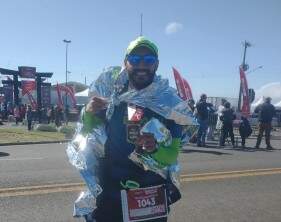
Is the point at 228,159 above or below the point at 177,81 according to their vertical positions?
below

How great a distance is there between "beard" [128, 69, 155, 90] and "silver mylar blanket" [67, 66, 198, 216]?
4cm

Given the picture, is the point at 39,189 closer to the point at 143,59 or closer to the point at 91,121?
the point at 91,121

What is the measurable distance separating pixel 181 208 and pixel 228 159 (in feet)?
21.6

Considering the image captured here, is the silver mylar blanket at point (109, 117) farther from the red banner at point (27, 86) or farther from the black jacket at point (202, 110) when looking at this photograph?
the red banner at point (27, 86)

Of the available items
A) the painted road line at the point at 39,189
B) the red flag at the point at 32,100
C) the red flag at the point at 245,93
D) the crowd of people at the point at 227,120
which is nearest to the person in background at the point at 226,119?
the crowd of people at the point at 227,120

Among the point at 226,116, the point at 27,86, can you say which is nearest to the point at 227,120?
the point at 226,116

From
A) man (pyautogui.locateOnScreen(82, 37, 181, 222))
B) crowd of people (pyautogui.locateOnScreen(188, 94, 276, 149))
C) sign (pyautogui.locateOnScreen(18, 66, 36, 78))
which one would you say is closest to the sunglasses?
man (pyautogui.locateOnScreen(82, 37, 181, 222))

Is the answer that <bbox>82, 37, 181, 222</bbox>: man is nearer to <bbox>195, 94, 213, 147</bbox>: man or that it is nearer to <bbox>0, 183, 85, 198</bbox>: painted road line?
<bbox>0, 183, 85, 198</bbox>: painted road line

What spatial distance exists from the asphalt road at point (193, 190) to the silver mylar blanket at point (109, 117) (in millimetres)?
3196

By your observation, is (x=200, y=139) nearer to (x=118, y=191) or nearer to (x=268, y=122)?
(x=268, y=122)

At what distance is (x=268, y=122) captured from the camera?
1772cm

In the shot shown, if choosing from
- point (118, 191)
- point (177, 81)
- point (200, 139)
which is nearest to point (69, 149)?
point (118, 191)

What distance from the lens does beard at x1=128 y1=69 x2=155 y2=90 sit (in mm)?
3234

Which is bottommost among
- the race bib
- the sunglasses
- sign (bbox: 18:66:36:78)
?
the race bib
